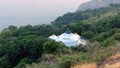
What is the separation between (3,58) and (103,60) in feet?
94.6

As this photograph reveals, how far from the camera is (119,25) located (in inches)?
2768

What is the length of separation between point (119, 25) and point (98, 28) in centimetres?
421

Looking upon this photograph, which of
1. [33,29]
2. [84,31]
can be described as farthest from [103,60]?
[33,29]

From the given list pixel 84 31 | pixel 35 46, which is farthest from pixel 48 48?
pixel 84 31

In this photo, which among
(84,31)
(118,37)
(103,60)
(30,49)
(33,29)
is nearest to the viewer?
(103,60)

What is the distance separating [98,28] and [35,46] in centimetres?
2750

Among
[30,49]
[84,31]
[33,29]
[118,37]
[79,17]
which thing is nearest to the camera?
[118,37]

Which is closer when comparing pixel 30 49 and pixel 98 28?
pixel 30 49

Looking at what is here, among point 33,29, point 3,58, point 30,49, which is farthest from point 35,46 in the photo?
point 33,29

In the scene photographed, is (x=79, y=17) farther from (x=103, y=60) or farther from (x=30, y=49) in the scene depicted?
(x=103, y=60)

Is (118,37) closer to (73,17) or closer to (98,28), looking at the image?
(98,28)

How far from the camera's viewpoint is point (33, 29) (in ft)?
252

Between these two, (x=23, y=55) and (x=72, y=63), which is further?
(x=23, y=55)

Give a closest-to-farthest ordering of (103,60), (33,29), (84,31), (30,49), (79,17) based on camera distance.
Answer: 1. (103,60)
2. (30,49)
3. (84,31)
4. (33,29)
5. (79,17)
